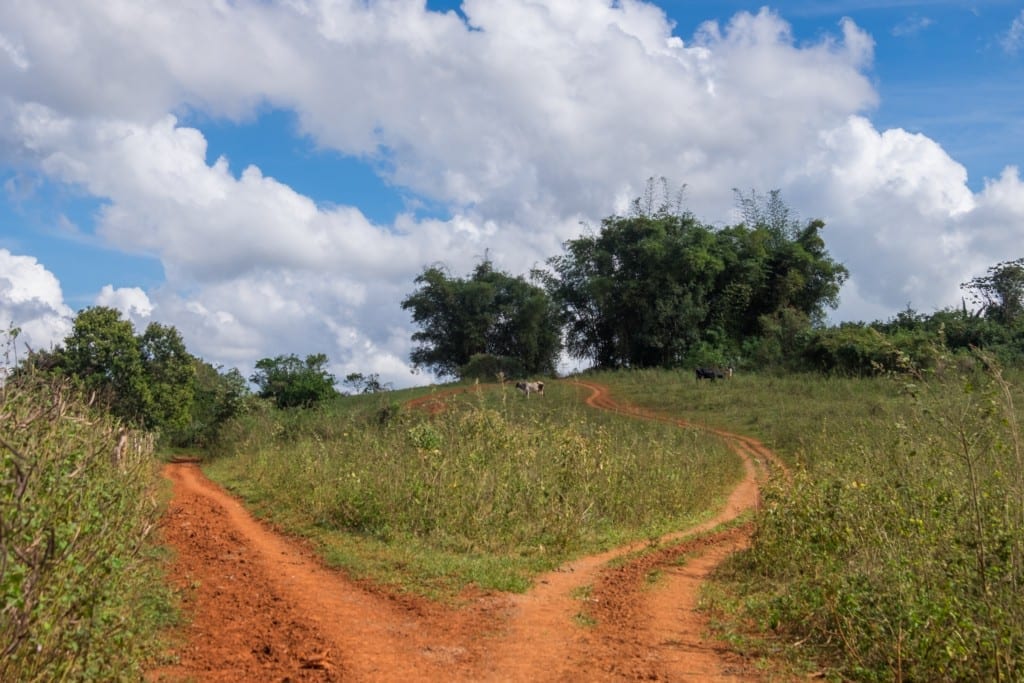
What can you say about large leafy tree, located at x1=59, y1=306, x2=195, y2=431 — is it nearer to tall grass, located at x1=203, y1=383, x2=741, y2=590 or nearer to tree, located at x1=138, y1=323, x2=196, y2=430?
tree, located at x1=138, y1=323, x2=196, y2=430

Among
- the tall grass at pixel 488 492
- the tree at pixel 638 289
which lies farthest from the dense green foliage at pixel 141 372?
the tree at pixel 638 289

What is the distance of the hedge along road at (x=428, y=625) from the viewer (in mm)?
6199

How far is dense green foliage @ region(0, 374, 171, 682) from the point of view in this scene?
3.69m

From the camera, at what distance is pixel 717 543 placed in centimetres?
1172

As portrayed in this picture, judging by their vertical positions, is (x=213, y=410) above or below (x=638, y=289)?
below

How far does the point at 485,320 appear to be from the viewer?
49344 millimetres

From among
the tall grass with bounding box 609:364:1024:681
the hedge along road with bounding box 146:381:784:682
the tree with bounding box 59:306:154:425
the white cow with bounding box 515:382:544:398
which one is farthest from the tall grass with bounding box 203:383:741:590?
the white cow with bounding box 515:382:544:398

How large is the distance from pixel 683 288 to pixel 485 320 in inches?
422

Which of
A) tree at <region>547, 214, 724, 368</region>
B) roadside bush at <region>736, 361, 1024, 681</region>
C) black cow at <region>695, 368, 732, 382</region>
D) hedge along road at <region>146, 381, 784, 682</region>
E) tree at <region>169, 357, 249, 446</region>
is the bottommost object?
Answer: hedge along road at <region>146, 381, 784, 682</region>

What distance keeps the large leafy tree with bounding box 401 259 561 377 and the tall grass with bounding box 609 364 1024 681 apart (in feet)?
128

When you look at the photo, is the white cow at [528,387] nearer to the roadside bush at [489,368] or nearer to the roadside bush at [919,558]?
the roadside bush at [489,368]

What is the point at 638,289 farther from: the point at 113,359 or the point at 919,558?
the point at 919,558

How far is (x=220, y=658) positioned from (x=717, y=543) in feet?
23.5

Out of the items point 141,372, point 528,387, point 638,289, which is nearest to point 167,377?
point 141,372
